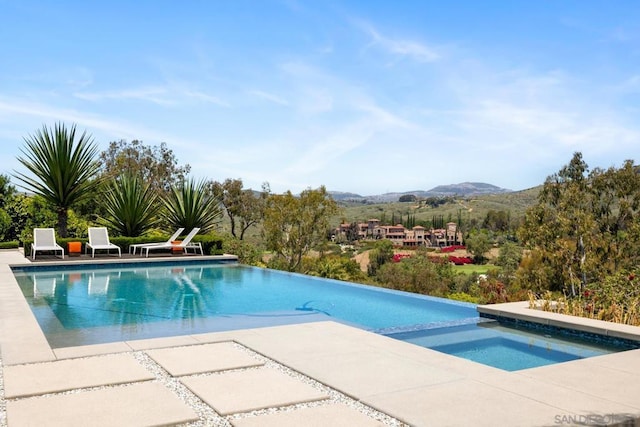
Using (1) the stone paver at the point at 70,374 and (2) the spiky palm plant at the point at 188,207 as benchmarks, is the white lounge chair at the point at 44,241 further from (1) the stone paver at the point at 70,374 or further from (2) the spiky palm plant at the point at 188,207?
(1) the stone paver at the point at 70,374

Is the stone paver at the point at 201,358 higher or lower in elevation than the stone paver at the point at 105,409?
higher

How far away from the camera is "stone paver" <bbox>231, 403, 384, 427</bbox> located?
3.32 metres

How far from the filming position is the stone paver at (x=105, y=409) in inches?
131

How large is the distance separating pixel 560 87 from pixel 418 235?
4810cm

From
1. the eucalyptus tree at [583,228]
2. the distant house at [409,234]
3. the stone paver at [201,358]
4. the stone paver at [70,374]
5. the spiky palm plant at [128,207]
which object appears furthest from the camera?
the distant house at [409,234]

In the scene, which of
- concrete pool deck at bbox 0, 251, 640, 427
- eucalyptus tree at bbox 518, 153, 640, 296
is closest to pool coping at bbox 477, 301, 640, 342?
concrete pool deck at bbox 0, 251, 640, 427

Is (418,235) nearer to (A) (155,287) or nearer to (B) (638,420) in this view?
(A) (155,287)

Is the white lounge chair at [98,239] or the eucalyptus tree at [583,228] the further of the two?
the eucalyptus tree at [583,228]

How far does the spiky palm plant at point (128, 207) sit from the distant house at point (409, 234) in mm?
45937

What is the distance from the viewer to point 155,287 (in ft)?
36.8

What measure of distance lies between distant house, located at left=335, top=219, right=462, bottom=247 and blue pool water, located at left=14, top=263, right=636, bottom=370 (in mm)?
51302

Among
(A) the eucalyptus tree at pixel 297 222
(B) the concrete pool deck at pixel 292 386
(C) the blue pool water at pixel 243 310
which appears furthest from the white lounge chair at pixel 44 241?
(B) the concrete pool deck at pixel 292 386

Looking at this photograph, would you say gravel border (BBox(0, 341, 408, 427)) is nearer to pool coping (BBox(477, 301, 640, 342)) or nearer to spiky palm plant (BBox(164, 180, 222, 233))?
pool coping (BBox(477, 301, 640, 342))

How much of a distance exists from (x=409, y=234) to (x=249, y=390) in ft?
221
